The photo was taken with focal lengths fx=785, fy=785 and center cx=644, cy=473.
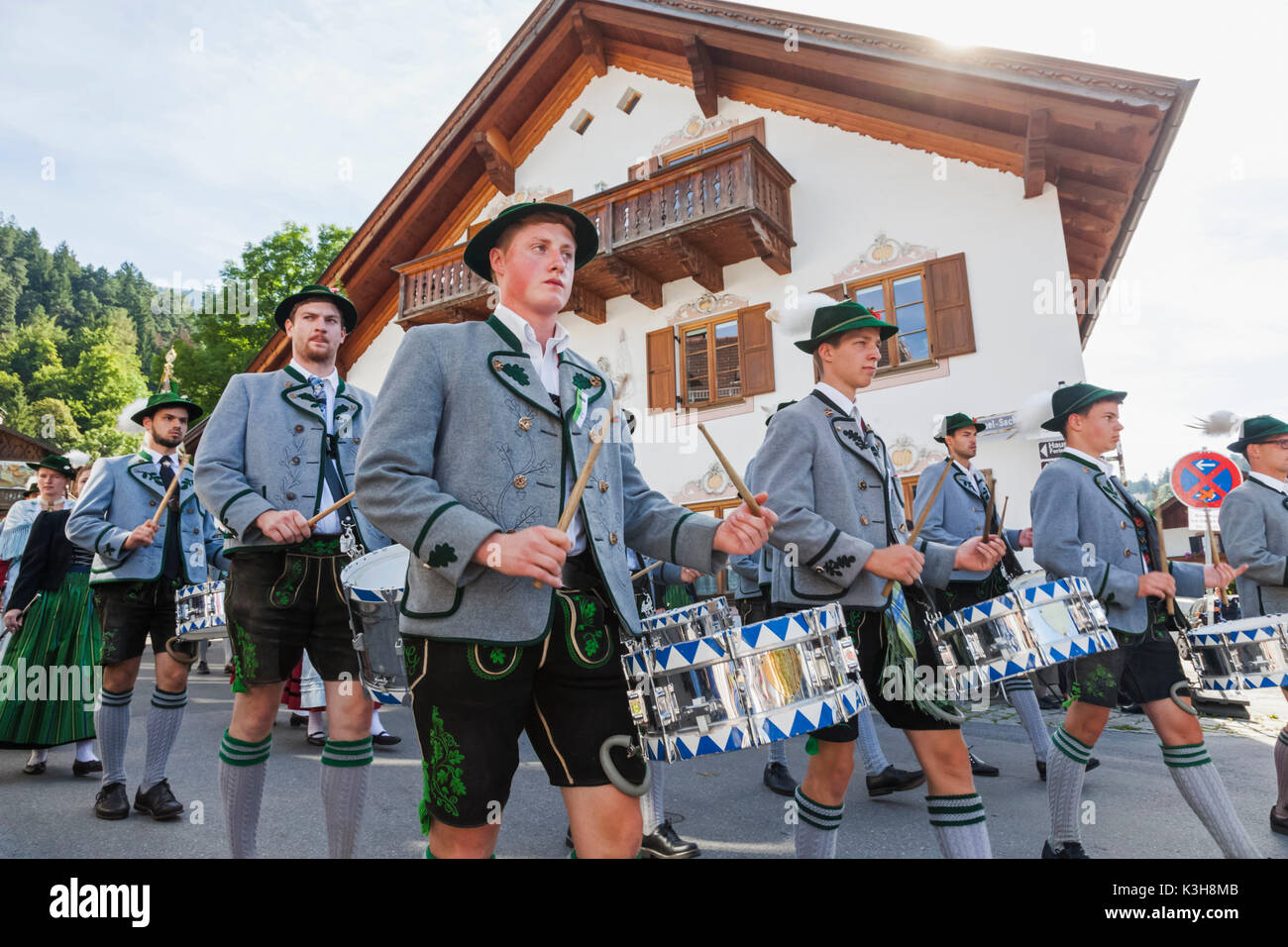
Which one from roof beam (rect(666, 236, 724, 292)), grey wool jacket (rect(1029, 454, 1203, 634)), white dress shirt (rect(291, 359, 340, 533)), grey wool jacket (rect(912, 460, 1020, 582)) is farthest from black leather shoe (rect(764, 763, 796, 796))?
roof beam (rect(666, 236, 724, 292))

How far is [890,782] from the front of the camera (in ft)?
15.5

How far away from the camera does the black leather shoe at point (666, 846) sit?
3.54 meters

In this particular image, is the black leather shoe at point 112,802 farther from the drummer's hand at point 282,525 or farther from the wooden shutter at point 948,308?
the wooden shutter at point 948,308

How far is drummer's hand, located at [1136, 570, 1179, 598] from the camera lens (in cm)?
332

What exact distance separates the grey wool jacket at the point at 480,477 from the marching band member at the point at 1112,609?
2259mm

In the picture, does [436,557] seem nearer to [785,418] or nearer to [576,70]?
[785,418]

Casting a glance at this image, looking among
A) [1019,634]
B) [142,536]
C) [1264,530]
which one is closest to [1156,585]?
[1019,634]

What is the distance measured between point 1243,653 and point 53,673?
277 inches

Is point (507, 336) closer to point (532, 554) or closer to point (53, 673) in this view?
point (532, 554)

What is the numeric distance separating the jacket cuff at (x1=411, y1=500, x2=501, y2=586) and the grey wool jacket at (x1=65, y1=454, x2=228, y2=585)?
334 cm

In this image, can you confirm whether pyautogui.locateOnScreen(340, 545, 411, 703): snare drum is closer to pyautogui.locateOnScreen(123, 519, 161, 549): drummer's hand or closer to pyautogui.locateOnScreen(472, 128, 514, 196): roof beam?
pyautogui.locateOnScreen(123, 519, 161, 549): drummer's hand

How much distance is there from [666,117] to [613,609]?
46.6ft

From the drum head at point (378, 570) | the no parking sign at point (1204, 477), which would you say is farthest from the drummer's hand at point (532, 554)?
the no parking sign at point (1204, 477)

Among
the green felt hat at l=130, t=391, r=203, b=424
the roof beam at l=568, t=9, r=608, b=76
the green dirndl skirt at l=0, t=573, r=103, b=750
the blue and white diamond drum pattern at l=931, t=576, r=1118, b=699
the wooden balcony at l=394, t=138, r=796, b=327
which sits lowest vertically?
the green dirndl skirt at l=0, t=573, r=103, b=750
